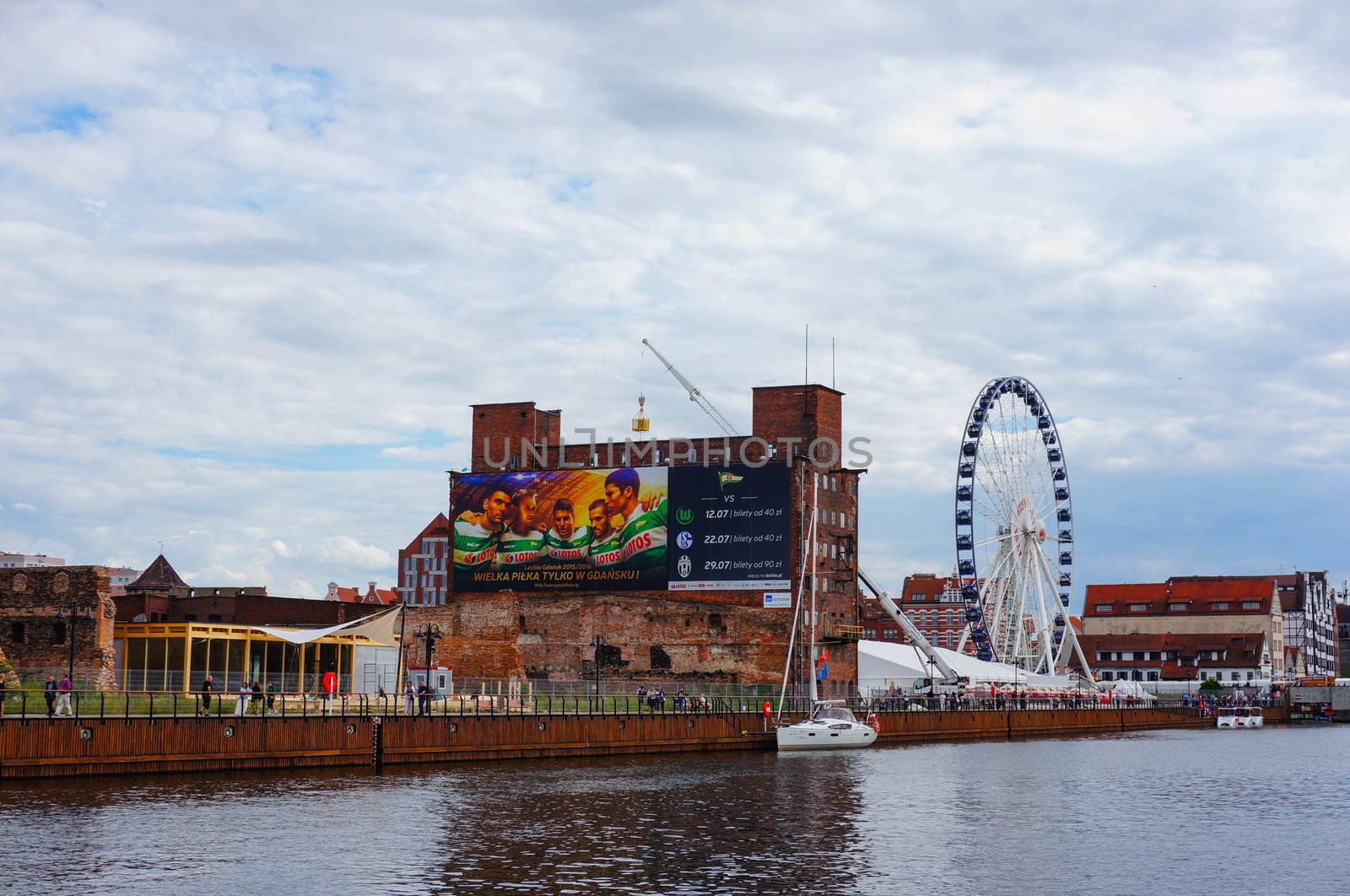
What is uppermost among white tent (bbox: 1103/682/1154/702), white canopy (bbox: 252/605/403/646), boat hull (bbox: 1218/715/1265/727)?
white canopy (bbox: 252/605/403/646)

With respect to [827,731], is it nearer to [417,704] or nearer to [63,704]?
[417,704]

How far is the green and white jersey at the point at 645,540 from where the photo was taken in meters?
116

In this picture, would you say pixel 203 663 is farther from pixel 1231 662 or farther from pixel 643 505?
pixel 1231 662

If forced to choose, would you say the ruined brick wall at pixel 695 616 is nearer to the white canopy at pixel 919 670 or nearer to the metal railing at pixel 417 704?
the white canopy at pixel 919 670

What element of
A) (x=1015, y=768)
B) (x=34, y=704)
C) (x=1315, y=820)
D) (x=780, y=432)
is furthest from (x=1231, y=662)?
(x=34, y=704)

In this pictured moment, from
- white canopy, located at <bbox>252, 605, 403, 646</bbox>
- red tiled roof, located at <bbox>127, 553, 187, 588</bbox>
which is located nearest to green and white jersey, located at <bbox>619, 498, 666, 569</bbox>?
white canopy, located at <bbox>252, 605, 403, 646</bbox>

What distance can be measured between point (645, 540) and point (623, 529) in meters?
2.04

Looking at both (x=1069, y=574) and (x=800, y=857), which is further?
(x=1069, y=574)

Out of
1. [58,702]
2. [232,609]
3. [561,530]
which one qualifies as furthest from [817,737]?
[232,609]

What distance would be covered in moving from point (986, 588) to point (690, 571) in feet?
94.5

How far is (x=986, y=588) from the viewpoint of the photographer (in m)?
130

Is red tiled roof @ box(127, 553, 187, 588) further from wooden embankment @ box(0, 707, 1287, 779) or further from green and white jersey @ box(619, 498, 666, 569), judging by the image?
wooden embankment @ box(0, 707, 1287, 779)

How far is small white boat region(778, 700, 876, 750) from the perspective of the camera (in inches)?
3435

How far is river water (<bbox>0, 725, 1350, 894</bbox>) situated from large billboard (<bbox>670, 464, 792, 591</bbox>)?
133ft
